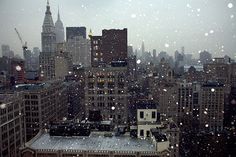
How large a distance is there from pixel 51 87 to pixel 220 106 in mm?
34619

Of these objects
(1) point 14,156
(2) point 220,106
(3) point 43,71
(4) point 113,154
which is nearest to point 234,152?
(2) point 220,106

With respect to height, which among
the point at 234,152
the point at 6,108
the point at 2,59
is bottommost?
the point at 234,152

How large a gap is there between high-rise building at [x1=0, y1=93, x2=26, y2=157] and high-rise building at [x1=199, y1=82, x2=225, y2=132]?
37.1m

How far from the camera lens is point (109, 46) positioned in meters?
72.3

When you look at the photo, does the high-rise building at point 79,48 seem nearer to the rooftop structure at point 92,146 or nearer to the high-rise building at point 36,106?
the high-rise building at point 36,106

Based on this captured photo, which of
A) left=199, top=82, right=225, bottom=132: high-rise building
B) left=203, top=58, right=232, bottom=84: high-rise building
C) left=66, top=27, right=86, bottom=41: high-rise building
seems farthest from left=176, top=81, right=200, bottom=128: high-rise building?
left=66, top=27, right=86, bottom=41: high-rise building

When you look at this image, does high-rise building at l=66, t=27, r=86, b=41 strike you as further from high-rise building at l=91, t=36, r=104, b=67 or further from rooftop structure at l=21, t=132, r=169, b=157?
rooftop structure at l=21, t=132, r=169, b=157

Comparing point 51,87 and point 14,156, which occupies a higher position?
point 51,87

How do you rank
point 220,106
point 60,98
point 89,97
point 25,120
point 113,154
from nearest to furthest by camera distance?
point 113,154 < point 25,120 < point 89,97 < point 60,98 < point 220,106

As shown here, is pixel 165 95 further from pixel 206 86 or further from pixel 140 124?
pixel 140 124

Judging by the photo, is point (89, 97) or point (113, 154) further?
point (89, 97)

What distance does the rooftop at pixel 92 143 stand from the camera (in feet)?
69.3

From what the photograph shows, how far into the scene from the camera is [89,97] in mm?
42969

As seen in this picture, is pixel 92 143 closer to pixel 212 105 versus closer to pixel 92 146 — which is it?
pixel 92 146
